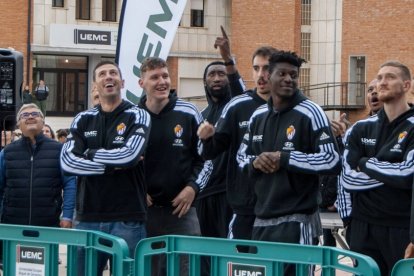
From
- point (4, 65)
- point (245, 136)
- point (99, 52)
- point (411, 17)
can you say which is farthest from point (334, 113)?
point (245, 136)

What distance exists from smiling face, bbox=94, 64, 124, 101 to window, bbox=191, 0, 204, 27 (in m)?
38.5

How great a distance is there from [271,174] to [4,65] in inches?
182

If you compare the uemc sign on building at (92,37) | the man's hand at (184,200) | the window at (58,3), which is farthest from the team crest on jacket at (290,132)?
the window at (58,3)

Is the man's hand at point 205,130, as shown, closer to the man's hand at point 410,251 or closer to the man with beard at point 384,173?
the man with beard at point 384,173

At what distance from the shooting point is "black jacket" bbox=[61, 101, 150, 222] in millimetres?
8461

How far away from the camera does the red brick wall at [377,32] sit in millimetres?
41906

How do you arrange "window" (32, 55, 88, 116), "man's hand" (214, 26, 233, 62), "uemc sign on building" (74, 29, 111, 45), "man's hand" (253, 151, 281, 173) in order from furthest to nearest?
"window" (32, 55, 88, 116), "uemc sign on building" (74, 29, 111, 45), "man's hand" (214, 26, 233, 62), "man's hand" (253, 151, 281, 173)

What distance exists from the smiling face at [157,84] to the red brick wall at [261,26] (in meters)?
37.0

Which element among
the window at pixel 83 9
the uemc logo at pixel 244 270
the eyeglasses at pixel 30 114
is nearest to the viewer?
the uemc logo at pixel 244 270

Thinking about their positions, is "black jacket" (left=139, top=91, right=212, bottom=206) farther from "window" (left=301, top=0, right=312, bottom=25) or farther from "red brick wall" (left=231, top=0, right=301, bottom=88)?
"window" (left=301, top=0, right=312, bottom=25)

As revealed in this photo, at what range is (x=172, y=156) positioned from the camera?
9.05 metres

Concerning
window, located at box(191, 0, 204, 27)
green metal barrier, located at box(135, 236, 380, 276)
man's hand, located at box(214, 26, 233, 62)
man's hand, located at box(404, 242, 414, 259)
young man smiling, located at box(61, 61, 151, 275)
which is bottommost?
man's hand, located at box(404, 242, 414, 259)

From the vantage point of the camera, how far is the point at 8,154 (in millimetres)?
10070

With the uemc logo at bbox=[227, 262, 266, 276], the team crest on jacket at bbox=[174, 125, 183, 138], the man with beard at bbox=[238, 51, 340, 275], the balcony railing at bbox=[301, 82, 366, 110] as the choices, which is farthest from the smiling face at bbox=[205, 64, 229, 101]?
the balcony railing at bbox=[301, 82, 366, 110]
